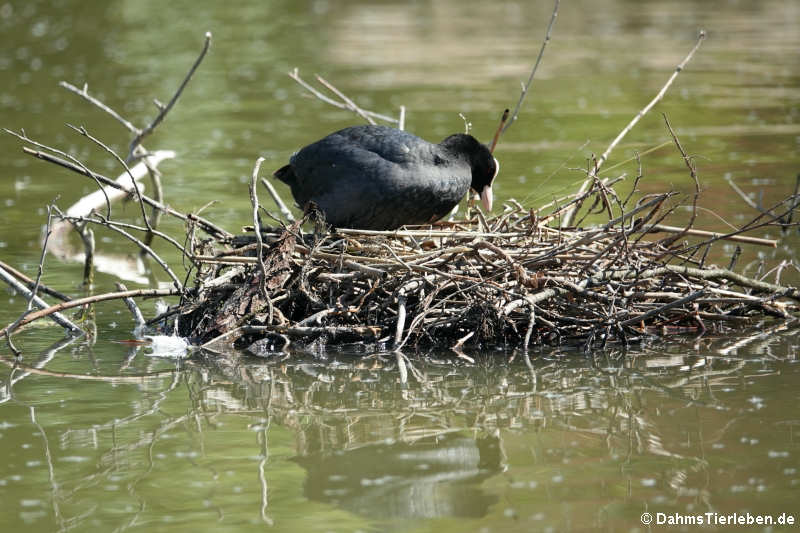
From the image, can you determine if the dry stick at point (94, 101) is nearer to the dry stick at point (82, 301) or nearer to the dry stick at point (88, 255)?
the dry stick at point (88, 255)

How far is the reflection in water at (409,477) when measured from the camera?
4355 millimetres

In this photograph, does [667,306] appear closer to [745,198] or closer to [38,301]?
[745,198]

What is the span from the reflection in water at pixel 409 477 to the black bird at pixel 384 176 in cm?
160

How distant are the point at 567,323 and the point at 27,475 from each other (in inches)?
109

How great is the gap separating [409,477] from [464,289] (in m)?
1.57

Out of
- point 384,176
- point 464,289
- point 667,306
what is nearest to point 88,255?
point 384,176

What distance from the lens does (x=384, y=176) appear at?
245 inches

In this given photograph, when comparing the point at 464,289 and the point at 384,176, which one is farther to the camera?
the point at 384,176

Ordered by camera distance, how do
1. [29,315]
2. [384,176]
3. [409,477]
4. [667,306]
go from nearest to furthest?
[409,477] → [667,306] → [384,176] → [29,315]

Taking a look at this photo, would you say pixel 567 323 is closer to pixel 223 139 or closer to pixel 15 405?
pixel 15 405

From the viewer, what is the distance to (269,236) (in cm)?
→ 646

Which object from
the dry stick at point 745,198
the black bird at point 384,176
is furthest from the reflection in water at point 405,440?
the dry stick at point 745,198

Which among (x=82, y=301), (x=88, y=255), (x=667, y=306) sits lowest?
(x=667, y=306)

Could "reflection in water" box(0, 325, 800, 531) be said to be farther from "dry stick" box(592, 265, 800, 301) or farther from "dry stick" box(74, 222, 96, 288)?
"dry stick" box(74, 222, 96, 288)
